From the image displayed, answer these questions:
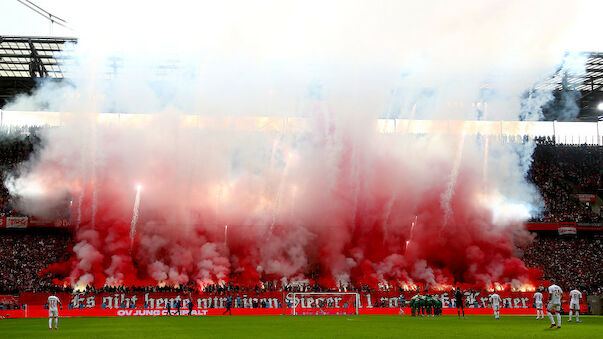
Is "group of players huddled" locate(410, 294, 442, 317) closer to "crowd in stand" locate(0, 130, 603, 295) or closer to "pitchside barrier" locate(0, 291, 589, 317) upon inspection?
"pitchside barrier" locate(0, 291, 589, 317)

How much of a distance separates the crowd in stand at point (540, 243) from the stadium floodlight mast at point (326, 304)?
3.68m

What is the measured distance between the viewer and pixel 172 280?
172 feet

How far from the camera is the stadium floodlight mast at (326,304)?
43.8 metres

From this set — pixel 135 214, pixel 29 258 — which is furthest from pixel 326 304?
pixel 29 258

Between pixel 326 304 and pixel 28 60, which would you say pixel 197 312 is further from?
pixel 28 60

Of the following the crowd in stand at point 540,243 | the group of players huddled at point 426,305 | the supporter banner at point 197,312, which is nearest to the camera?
the group of players huddled at point 426,305

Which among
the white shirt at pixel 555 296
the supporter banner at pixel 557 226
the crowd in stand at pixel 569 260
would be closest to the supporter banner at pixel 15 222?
the white shirt at pixel 555 296

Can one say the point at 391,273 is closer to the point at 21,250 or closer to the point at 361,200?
the point at 361,200

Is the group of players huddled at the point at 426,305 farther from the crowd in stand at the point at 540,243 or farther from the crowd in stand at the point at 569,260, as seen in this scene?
the crowd in stand at the point at 569,260

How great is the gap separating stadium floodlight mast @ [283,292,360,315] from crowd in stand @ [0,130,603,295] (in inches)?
145

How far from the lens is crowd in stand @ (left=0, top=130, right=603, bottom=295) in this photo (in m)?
51.0

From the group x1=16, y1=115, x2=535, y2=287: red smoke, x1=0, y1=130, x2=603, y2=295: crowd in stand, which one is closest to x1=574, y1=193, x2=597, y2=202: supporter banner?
x1=0, y1=130, x2=603, y2=295: crowd in stand

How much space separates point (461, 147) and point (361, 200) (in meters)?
11.6

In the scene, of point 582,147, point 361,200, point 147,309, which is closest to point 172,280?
point 147,309
